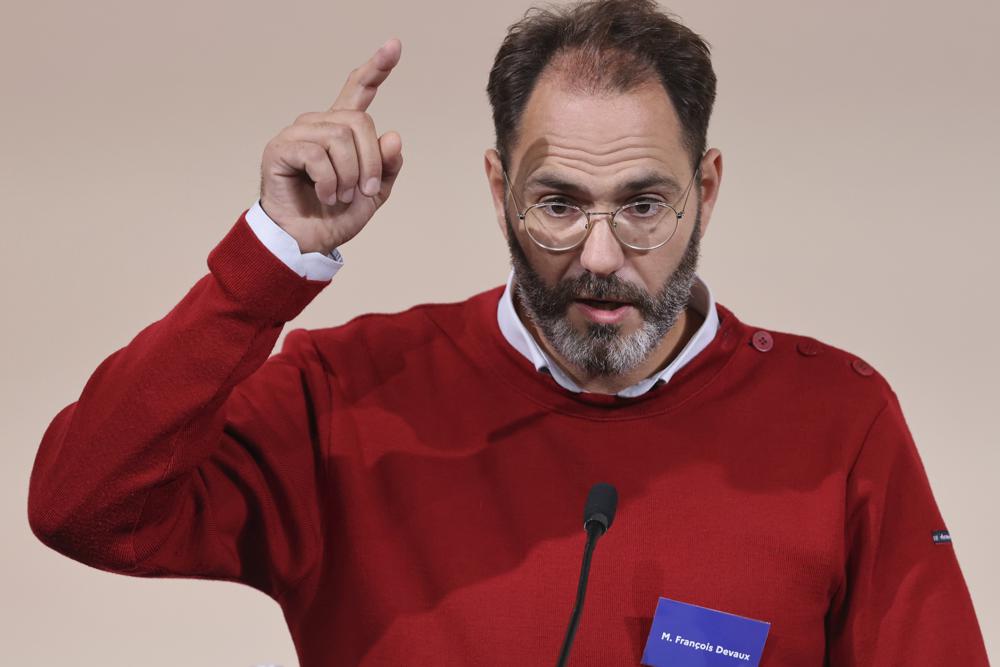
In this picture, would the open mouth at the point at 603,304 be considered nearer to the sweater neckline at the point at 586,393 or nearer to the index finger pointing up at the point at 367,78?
the sweater neckline at the point at 586,393

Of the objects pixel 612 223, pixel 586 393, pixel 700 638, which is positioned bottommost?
pixel 700 638

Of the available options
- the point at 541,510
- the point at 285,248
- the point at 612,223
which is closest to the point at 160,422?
the point at 285,248

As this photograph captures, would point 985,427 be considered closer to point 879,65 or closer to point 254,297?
point 879,65

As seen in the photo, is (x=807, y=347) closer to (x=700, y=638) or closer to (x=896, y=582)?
(x=896, y=582)

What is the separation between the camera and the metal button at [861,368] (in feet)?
6.42

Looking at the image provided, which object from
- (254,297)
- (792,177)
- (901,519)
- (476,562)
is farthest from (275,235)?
(792,177)

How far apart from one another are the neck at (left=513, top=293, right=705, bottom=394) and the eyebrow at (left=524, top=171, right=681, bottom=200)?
0.23 meters


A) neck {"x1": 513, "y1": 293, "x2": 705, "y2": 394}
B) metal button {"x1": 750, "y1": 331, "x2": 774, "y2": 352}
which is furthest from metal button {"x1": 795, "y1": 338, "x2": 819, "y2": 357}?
neck {"x1": 513, "y1": 293, "x2": 705, "y2": 394}

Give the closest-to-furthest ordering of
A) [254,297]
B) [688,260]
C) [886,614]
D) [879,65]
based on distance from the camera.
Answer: [254,297] < [886,614] < [688,260] < [879,65]

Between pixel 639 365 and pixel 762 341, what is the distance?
0.77 feet

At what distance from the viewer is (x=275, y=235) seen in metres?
1.50

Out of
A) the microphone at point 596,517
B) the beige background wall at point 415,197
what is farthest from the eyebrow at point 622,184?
the beige background wall at point 415,197

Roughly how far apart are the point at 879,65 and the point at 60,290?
201 centimetres

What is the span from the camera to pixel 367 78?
5.03 feet
